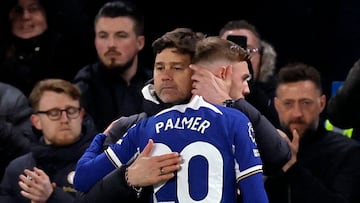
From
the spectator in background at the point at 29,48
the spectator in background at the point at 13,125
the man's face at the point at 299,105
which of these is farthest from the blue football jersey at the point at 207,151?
the spectator in background at the point at 29,48

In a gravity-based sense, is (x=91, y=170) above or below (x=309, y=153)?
above

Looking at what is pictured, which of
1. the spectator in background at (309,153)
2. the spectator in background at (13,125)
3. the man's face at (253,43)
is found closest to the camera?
the spectator in background at (309,153)

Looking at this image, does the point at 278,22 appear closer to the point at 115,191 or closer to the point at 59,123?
the point at 59,123

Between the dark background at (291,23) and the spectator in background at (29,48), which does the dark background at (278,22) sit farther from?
the spectator in background at (29,48)

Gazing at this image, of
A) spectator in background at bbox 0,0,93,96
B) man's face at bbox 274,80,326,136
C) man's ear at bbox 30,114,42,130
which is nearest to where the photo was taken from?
man's face at bbox 274,80,326,136

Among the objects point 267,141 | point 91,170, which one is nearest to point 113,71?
point 91,170

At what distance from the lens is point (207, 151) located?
13.2 ft

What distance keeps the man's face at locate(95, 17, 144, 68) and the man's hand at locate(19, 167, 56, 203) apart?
1156 mm

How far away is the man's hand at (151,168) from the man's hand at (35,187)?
1145mm

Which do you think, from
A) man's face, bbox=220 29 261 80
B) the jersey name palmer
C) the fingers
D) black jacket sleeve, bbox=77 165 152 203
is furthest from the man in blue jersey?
man's face, bbox=220 29 261 80

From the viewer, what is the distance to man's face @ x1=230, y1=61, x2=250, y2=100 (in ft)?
14.0

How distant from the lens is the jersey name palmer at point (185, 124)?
4074 mm

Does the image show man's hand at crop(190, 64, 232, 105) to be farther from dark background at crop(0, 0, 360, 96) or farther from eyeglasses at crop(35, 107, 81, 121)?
dark background at crop(0, 0, 360, 96)

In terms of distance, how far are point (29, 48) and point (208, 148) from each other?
284cm
